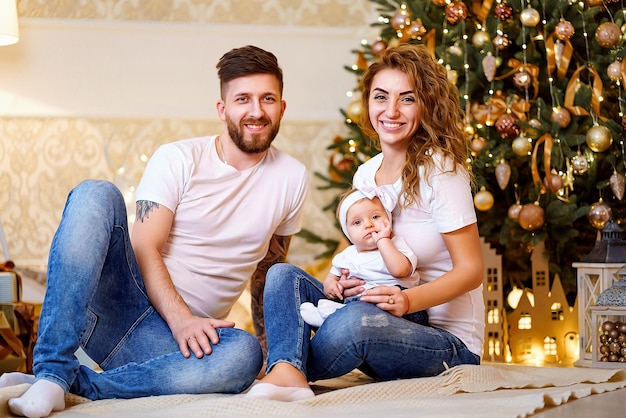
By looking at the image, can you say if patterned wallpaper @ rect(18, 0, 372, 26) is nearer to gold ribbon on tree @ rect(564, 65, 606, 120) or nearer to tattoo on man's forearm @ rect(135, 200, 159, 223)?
gold ribbon on tree @ rect(564, 65, 606, 120)

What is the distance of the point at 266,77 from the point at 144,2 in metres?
Answer: 2.14

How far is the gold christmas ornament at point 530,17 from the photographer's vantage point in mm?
3315

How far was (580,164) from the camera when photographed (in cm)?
322

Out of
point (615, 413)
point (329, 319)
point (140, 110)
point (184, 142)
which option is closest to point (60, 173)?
point (140, 110)

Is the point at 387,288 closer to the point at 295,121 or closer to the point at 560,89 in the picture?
the point at 560,89

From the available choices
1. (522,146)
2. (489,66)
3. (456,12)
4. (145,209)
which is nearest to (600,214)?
(522,146)

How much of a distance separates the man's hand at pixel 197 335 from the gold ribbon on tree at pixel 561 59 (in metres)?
1.86

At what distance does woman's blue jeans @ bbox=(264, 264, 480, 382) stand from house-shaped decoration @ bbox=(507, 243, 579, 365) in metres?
1.39

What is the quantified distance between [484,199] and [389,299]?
144 cm

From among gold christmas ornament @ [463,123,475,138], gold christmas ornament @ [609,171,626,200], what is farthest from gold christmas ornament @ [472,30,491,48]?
gold christmas ornament @ [609,171,626,200]

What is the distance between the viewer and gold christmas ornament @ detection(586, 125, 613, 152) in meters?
3.15

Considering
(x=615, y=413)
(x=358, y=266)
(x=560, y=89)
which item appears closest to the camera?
Result: (x=615, y=413)

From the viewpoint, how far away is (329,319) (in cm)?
205

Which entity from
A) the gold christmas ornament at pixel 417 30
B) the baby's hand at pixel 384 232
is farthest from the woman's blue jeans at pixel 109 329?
the gold christmas ornament at pixel 417 30
